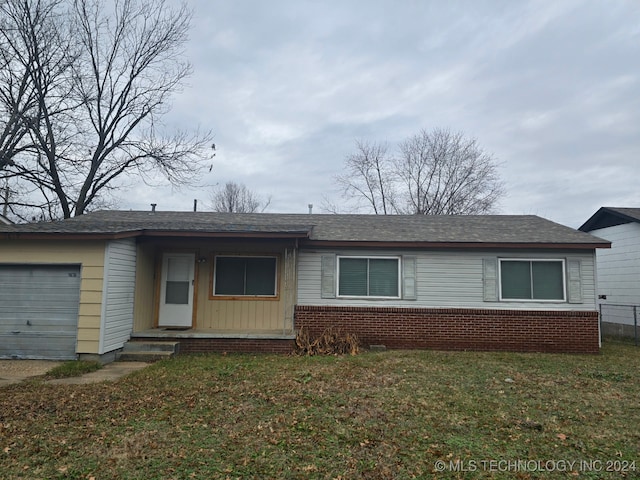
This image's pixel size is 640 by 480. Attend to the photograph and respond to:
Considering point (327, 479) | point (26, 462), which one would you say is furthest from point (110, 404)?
point (327, 479)

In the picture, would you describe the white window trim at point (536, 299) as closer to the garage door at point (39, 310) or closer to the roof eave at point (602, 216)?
the roof eave at point (602, 216)

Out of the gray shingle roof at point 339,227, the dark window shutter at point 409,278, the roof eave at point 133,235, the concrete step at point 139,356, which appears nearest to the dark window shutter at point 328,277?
the gray shingle roof at point 339,227

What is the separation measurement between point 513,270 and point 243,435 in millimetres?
7984

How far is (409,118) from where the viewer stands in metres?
20.3

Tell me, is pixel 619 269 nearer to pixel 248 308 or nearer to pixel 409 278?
pixel 409 278

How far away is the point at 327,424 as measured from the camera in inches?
180

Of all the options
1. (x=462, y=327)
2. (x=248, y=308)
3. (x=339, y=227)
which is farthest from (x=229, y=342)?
(x=462, y=327)

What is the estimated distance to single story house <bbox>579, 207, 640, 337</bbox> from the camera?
12977 millimetres

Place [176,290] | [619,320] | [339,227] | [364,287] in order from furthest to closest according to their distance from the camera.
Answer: [619,320]
[339,227]
[176,290]
[364,287]

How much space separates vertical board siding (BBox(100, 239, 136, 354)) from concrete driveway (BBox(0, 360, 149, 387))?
548 millimetres

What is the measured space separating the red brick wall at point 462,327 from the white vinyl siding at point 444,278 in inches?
6.3

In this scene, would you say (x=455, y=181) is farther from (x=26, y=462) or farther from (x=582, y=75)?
(x=26, y=462)

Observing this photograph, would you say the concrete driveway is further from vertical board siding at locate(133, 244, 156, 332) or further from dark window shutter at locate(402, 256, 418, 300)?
dark window shutter at locate(402, 256, 418, 300)

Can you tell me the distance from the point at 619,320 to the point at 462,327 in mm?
7199
